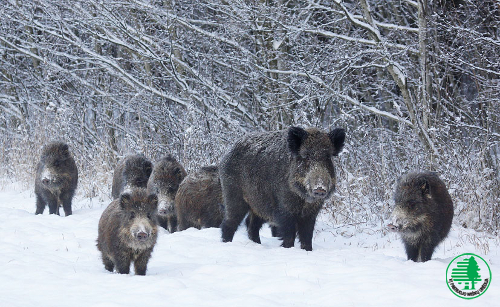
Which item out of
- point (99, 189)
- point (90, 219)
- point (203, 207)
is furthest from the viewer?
point (99, 189)

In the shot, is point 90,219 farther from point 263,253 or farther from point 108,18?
point 108,18

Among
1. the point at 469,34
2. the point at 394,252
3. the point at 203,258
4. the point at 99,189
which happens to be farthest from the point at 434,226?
the point at 99,189

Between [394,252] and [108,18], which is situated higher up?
[108,18]

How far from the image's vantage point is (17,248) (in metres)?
7.12

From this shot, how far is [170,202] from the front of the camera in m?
9.59

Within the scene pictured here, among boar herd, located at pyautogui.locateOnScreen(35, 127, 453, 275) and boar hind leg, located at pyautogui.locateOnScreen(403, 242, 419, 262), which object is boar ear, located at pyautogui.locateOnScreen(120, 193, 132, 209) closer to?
boar herd, located at pyautogui.locateOnScreen(35, 127, 453, 275)

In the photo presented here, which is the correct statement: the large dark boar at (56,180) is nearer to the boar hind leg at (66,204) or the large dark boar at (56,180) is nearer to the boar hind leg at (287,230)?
the boar hind leg at (66,204)

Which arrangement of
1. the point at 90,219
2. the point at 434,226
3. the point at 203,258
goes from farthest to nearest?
the point at 90,219, the point at 203,258, the point at 434,226

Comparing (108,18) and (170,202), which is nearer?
(170,202)

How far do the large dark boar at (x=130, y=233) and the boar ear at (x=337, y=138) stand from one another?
234 cm

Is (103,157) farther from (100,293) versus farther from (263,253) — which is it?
(100,293)

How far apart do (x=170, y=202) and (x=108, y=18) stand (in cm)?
643

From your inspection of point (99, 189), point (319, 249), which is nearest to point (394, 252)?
point (319, 249)

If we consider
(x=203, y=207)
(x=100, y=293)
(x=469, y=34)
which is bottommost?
(x=100, y=293)
